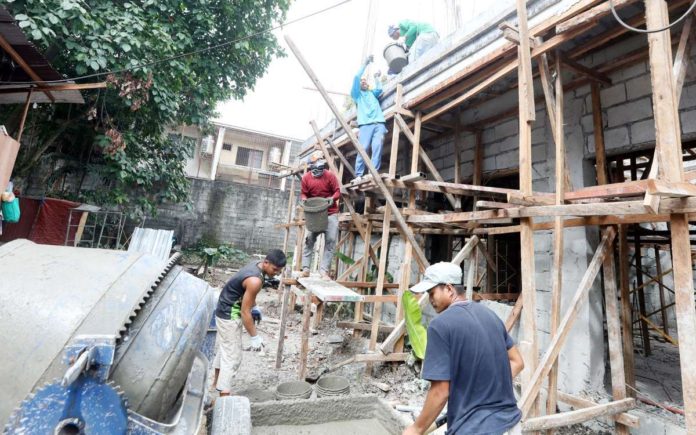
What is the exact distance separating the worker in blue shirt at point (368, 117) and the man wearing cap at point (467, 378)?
402 centimetres

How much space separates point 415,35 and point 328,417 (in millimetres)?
6954

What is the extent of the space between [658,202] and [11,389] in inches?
141

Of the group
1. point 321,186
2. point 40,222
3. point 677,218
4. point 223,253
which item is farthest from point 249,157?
point 677,218

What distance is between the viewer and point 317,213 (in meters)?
5.09

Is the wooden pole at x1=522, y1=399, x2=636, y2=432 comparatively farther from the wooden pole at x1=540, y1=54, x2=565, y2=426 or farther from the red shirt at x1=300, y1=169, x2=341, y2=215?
the red shirt at x1=300, y1=169, x2=341, y2=215

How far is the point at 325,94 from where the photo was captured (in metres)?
4.83

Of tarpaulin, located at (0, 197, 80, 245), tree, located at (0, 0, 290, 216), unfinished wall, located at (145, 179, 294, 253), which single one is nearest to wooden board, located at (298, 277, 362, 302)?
tree, located at (0, 0, 290, 216)

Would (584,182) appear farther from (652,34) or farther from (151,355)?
(151,355)

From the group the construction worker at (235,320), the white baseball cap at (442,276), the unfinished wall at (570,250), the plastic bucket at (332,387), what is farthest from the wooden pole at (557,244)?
the construction worker at (235,320)

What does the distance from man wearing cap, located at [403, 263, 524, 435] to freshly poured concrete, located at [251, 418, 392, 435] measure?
6.27 feet

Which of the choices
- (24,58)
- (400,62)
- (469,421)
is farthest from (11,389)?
(400,62)

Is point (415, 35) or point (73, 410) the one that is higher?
point (415, 35)

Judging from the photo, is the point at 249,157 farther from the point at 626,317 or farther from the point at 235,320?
the point at 626,317

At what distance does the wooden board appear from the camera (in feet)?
12.5
